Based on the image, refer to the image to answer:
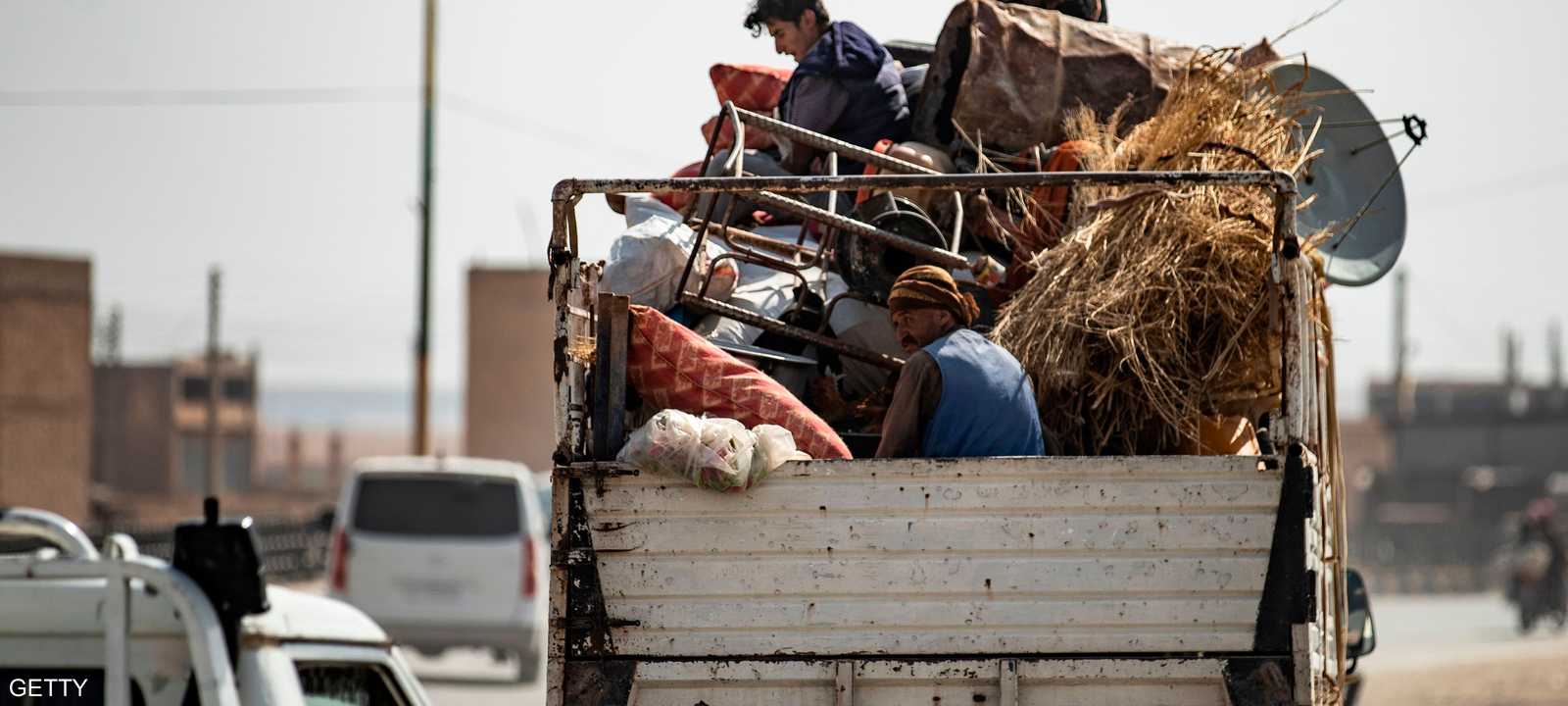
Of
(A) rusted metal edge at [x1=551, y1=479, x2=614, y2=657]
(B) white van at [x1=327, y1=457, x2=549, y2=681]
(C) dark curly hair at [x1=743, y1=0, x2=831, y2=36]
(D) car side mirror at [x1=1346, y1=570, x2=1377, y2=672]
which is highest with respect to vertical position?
(C) dark curly hair at [x1=743, y1=0, x2=831, y2=36]

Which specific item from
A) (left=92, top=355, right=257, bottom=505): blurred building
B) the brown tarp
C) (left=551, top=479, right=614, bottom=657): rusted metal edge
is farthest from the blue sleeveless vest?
(left=92, top=355, right=257, bottom=505): blurred building

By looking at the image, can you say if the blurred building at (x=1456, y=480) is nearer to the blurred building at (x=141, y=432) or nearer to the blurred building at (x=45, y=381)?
the blurred building at (x=45, y=381)

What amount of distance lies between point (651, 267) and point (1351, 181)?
8.34 ft

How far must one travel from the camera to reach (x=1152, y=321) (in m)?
5.02

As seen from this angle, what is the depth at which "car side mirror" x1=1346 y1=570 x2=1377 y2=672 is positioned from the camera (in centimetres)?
627

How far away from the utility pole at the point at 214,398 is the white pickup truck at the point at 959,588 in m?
33.2

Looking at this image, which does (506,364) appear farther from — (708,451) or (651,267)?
(708,451)

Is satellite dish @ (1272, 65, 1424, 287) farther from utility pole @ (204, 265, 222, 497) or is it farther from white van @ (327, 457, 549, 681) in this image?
utility pole @ (204, 265, 222, 497)

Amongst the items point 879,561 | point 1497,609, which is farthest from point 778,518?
point 1497,609

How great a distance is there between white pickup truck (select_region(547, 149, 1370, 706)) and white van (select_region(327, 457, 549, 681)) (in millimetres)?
11316

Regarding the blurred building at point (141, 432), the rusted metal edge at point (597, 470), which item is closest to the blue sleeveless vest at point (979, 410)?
the rusted metal edge at point (597, 470)

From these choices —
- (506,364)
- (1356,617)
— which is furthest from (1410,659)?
(506,364)

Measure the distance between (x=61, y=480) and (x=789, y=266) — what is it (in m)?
24.1

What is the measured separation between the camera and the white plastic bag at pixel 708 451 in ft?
13.9
